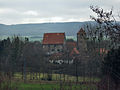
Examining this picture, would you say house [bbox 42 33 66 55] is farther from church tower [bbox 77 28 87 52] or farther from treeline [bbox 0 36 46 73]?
church tower [bbox 77 28 87 52]

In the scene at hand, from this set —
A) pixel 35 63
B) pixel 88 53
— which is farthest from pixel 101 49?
pixel 35 63

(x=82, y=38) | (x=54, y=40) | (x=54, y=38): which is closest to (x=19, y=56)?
(x=82, y=38)

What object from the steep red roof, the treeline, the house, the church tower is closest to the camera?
the church tower

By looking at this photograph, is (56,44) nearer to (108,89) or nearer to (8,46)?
(8,46)

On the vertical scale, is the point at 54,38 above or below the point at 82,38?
below

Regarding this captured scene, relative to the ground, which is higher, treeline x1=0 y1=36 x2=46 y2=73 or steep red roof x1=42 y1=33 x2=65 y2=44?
steep red roof x1=42 y1=33 x2=65 y2=44

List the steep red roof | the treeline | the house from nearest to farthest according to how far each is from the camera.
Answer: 1. the treeline
2. the house
3. the steep red roof

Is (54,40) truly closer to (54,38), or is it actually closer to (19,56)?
(54,38)

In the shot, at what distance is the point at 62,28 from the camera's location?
171625 mm

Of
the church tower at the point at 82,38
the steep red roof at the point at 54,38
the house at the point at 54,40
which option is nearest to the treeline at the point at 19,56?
the church tower at the point at 82,38

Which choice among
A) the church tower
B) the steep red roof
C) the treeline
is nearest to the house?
the steep red roof

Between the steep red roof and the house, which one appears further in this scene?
the steep red roof

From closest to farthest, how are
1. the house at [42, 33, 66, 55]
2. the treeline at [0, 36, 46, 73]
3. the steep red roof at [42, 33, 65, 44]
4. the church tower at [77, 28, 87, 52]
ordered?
the church tower at [77, 28, 87, 52] < the treeline at [0, 36, 46, 73] < the house at [42, 33, 66, 55] < the steep red roof at [42, 33, 65, 44]

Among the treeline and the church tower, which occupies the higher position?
the church tower
